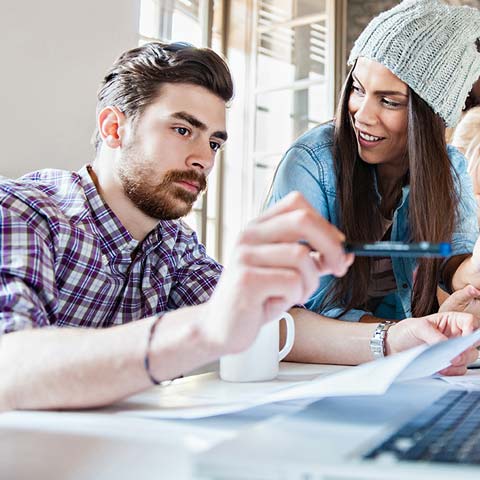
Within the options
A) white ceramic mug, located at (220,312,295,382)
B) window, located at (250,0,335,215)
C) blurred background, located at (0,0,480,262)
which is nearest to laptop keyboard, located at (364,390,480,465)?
white ceramic mug, located at (220,312,295,382)

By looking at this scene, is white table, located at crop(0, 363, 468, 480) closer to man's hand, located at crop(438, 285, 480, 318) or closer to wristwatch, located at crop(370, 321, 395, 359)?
wristwatch, located at crop(370, 321, 395, 359)

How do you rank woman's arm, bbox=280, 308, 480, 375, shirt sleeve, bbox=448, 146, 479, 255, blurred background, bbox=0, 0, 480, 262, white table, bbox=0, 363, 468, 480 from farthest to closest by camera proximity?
blurred background, bbox=0, 0, 480, 262 → shirt sleeve, bbox=448, 146, 479, 255 → woman's arm, bbox=280, 308, 480, 375 → white table, bbox=0, 363, 468, 480

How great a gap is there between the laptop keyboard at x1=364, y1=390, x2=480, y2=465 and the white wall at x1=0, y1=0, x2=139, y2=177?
0.88 metres

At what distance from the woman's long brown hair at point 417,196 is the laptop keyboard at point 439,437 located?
2.42 feet

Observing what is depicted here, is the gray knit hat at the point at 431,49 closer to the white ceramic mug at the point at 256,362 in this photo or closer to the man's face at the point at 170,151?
the man's face at the point at 170,151

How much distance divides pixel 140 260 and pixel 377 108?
1.97 feet

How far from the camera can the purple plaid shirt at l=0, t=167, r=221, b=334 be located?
868mm

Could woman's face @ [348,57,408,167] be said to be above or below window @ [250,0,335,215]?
below

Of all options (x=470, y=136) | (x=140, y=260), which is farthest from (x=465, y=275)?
(x=470, y=136)

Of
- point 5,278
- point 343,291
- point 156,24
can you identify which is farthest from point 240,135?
point 5,278

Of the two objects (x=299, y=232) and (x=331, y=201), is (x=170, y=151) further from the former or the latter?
(x=299, y=232)

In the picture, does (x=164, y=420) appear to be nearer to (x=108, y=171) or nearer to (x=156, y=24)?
(x=108, y=171)

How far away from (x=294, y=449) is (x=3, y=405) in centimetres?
31

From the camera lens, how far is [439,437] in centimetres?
55
